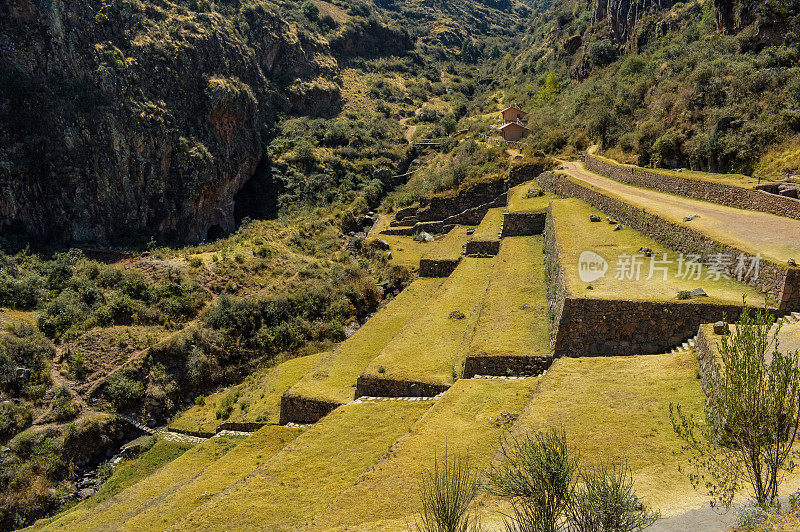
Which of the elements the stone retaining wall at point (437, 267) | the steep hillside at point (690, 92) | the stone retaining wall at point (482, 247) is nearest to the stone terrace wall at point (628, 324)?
the stone retaining wall at point (482, 247)

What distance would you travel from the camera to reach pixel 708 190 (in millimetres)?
20594

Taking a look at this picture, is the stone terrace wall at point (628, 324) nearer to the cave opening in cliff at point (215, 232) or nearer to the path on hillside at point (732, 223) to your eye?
the path on hillside at point (732, 223)

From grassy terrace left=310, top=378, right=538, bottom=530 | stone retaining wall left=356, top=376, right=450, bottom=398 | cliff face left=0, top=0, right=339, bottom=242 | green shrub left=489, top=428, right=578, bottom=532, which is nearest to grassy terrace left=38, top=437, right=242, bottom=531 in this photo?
stone retaining wall left=356, top=376, right=450, bottom=398

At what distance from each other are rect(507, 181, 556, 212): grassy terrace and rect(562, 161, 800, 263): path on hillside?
14.8ft

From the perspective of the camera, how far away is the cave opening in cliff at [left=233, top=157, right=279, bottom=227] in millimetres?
47000

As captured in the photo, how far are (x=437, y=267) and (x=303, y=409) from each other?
42.6 ft

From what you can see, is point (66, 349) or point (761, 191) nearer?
point (761, 191)

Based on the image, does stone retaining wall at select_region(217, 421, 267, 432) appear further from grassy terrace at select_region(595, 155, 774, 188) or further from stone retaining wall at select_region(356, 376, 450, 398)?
grassy terrace at select_region(595, 155, 774, 188)

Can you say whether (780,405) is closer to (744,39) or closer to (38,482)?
(38,482)

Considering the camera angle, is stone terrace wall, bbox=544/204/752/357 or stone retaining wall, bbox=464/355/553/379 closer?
stone terrace wall, bbox=544/204/752/357

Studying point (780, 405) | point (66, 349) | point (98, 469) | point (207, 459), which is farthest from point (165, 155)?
point (780, 405)

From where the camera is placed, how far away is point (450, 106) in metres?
72.1

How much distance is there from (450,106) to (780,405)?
234 feet

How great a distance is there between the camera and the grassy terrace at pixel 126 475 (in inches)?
619
